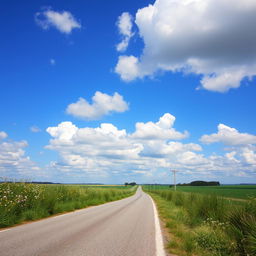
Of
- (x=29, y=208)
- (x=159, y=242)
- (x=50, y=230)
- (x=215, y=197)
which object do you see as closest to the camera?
(x=159, y=242)

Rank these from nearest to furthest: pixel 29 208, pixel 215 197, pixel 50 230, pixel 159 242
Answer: pixel 159 242, pixel 50 230, pixel 215 197, pixel 29 208

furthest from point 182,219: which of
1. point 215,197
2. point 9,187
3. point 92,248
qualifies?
point 9,187

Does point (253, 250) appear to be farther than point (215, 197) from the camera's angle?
No

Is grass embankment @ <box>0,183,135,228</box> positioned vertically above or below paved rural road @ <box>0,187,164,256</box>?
above

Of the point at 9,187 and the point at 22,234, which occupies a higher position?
the point at 9,187

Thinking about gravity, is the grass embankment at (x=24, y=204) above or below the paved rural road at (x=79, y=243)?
above

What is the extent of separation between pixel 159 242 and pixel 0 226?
263 inches

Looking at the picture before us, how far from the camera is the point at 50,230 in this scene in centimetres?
934

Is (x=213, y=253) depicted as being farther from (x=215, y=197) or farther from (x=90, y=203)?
(x=90, y=203)

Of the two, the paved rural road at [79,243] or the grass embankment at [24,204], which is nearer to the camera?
the paved rural road at [79,243]

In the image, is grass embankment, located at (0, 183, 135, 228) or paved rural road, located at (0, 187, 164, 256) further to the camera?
grass embankment, located at (0, 183, 135, 228)

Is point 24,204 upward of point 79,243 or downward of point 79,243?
upward

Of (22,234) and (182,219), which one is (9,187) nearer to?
(22,234)

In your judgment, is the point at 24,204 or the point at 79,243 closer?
the point at 79,243
